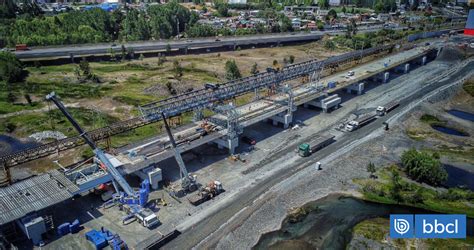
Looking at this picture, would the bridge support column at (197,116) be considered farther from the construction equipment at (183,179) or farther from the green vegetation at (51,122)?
the green vegetation at (51,122)

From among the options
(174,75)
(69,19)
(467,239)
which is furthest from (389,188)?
(69,19)

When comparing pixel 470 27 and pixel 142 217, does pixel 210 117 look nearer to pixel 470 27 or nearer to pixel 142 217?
pixel 142 217

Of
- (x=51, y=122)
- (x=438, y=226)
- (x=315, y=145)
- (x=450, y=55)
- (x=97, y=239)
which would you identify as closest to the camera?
(x=97, y=239)

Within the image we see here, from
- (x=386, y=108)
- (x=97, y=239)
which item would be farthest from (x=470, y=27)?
(x=97, y=239)

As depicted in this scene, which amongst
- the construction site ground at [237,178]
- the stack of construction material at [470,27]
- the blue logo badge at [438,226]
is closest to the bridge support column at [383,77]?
the construction site ground at [237,178]

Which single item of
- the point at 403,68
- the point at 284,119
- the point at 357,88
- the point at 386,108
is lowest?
the point at 386,108

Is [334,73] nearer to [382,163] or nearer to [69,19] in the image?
[382,163]

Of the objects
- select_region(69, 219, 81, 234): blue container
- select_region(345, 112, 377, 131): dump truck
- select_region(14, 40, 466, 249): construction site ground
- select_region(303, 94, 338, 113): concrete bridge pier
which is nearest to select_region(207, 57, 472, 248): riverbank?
select_region(14, 40, 466, 249): construction site ground

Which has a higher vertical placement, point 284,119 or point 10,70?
point 10,70
